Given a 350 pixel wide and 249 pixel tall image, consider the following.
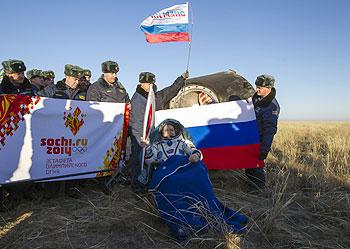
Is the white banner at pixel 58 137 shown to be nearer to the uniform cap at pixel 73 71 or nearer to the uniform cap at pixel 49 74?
the uniform cap at pixel 73 71

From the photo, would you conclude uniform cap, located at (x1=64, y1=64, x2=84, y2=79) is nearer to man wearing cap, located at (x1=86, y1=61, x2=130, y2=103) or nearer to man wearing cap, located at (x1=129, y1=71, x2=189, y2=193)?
man wearing cap, located at (x1=86, y1=61, x2=130, y2=103)

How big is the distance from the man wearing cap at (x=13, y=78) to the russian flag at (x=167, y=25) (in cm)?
254

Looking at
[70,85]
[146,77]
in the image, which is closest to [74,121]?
[70,85]

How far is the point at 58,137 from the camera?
18.1 feet

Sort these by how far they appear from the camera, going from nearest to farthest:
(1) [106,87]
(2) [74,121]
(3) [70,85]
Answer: (2) [74,121] → (3) [70,85] → (1) [106,87]

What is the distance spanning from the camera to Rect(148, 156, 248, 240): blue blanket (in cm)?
401

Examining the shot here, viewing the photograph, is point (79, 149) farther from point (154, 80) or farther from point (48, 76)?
point (48, 76)

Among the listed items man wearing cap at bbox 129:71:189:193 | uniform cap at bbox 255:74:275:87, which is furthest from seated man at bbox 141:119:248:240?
uniform cap at bbox 255:74:275:87

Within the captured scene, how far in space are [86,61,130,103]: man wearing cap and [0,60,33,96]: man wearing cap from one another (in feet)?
3.71

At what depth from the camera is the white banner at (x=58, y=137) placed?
4.98 m

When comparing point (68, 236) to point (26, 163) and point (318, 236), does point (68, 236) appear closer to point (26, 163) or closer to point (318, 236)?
point (26, 163)

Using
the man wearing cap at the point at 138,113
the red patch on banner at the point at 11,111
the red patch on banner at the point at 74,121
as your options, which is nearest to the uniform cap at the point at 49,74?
the red patch on banner at the point at 74,121

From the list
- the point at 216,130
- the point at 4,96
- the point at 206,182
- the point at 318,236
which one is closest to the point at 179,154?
the point at 206,182

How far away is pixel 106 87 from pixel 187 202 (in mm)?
2954
